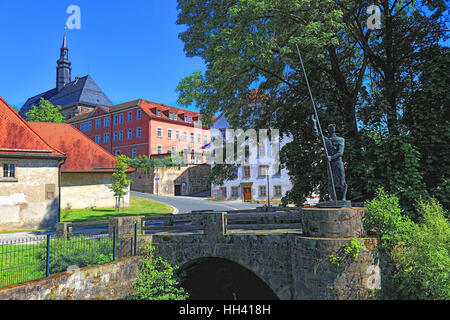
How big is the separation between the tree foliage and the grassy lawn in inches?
488

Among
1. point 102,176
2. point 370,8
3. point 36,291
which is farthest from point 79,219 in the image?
point 370,8

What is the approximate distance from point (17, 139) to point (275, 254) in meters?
17.3

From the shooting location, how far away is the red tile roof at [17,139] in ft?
59.7

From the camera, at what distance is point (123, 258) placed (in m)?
10.2

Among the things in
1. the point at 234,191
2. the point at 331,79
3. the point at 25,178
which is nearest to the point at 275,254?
the point at 331,79

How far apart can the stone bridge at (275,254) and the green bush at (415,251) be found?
490mm

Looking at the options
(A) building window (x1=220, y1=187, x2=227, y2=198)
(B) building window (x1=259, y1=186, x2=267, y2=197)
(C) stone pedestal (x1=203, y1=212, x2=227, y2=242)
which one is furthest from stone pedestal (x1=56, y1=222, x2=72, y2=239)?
(A) building window (x1=220, y1=187, x2=227, y2=198)

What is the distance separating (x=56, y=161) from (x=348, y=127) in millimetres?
17032

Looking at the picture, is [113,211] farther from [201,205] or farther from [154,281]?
[154,281]

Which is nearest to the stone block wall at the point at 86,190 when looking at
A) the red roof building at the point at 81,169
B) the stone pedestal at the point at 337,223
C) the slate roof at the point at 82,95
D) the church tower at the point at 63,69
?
the red roof building at the point at 81,169

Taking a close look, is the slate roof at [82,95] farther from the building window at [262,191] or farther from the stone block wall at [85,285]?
the stone block wall at [85,285]
